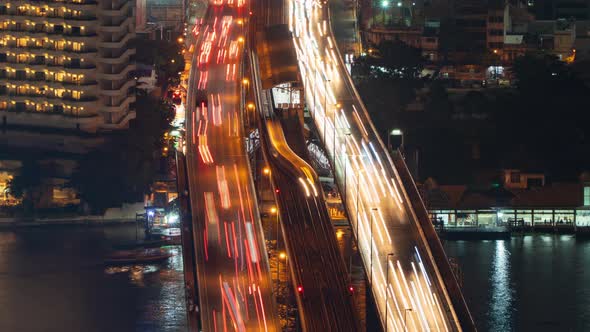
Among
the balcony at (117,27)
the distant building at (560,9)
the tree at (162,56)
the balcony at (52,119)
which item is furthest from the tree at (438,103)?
the distant building at (560,9)

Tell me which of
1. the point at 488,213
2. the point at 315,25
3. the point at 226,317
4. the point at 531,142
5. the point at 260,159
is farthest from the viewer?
the point at 531,142

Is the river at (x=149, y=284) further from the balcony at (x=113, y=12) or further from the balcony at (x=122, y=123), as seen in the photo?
the balcony at (x=113, y=12)

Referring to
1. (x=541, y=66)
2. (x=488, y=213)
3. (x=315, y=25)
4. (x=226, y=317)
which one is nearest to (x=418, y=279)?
(x=226, y=317)

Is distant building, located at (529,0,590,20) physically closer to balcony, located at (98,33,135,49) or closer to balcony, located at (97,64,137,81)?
balcony, located at (98,33,135,49)

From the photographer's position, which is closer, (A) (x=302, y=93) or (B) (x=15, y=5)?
(A) (x=302, y=93)

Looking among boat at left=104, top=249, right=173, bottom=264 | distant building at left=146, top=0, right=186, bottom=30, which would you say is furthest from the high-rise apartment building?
boat at left=104, top=249, right=173, bottom=264

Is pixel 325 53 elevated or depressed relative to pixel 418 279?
elevated

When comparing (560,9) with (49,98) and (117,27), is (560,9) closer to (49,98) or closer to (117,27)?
(117,27)

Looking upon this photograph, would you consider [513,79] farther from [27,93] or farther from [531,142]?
[27,93]
